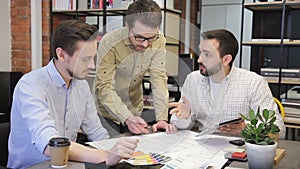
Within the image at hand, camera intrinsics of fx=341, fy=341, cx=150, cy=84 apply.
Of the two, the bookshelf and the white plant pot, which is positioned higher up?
the bookshelf

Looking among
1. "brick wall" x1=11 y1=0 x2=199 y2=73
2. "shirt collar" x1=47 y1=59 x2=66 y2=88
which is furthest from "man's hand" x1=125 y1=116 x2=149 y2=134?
"brick wall" x1=11 y1=0 x2=199 y2=73

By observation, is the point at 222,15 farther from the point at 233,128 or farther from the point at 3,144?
the point at 3,144

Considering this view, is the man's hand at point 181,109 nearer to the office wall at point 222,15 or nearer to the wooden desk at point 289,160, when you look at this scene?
the wooden desk at point 289,160

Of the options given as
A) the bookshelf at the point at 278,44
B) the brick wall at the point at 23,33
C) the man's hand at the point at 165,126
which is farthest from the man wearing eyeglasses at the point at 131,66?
the brick wall at the point at 23,33

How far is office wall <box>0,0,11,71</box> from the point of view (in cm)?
353

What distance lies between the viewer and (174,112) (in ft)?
5.27

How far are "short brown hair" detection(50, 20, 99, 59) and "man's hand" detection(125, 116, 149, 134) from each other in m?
0.39

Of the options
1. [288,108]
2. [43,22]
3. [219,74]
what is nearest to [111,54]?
[219,74]

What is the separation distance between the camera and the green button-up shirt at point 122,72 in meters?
1.39

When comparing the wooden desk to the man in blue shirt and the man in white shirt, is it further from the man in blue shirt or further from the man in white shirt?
the man in blue shirt

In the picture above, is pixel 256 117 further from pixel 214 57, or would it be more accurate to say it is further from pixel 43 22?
pixel 43 22

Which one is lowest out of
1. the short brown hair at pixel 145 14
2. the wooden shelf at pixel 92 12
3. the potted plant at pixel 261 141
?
the potted plant at pixel 261 141

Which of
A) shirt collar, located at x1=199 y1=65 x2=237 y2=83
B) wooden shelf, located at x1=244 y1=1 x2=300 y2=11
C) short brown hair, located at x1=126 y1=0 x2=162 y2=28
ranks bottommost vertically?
shirt collar, located at x1=199 y1=65 x2=237 y2=83

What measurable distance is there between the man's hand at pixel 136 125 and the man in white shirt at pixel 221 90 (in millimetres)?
182
